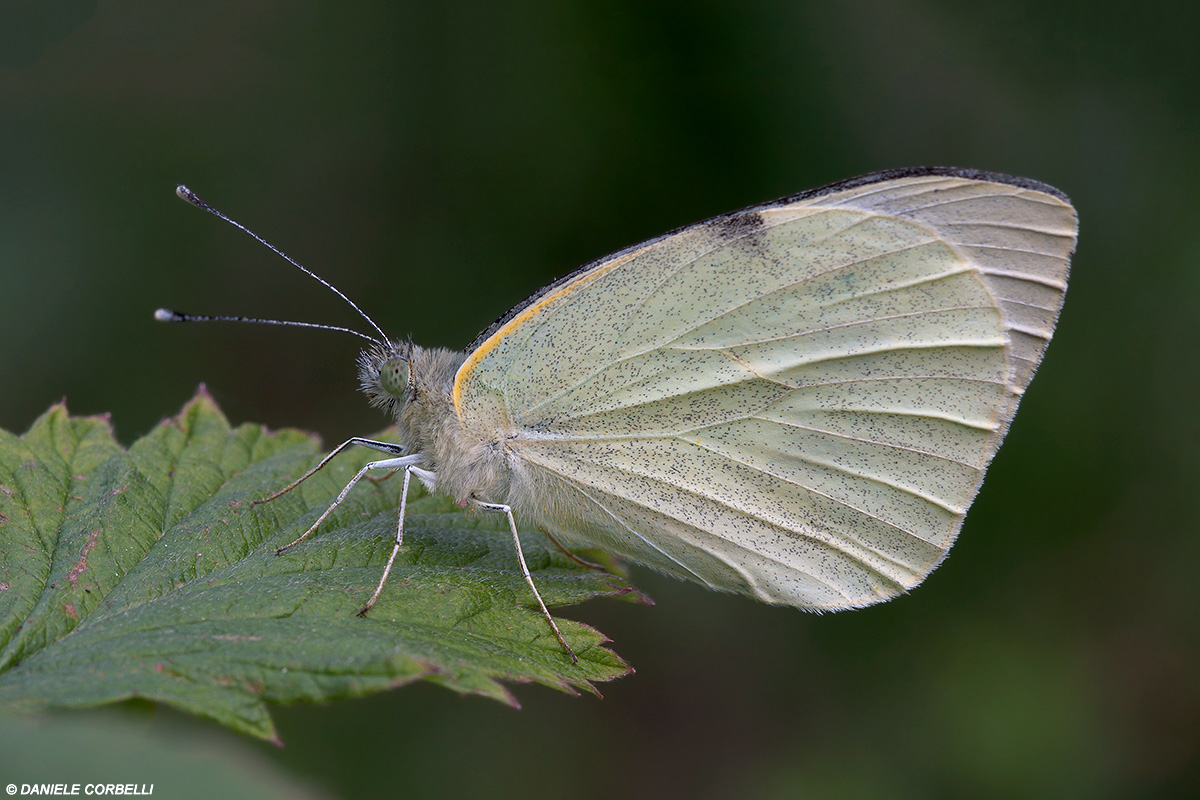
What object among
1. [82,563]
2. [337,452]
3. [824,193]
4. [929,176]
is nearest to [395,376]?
[337,452]

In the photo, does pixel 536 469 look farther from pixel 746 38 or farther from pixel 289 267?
pixel 289 267

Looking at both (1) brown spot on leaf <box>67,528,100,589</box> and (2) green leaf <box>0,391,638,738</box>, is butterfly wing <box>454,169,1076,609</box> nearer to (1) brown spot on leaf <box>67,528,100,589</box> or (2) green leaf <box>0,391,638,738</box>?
(2) green leaf <box>0,391,638,738</box>

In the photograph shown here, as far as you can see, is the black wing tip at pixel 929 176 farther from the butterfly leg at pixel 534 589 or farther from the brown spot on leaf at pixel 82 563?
the brown spot on leaf at pixel 82 563

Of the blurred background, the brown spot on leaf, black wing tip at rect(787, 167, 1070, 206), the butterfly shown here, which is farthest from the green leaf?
the blurred background

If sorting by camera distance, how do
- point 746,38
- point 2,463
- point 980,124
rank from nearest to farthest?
point 2,463, point 746,38, point 980,124

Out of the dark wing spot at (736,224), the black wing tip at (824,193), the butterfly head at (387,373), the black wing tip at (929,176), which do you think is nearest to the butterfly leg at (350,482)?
the butterfly head at (387,373)

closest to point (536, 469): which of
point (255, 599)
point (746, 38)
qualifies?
point (255, 599)

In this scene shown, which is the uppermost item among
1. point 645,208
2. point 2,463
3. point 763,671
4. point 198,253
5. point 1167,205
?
point 1167,205
